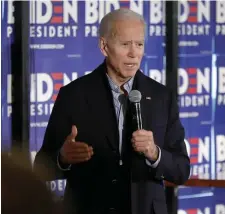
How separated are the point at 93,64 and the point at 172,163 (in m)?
1.59

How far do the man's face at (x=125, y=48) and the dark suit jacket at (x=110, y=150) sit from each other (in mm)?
49

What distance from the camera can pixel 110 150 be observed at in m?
2.74

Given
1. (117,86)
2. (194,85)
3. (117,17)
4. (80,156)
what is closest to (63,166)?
(80,156)

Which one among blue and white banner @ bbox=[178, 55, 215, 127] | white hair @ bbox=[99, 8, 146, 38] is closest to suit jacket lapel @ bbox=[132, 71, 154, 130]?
white hair @ bbox=[99, 8, 146, 38]

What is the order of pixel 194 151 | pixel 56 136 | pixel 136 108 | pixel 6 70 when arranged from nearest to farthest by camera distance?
1. pixel 136 108
2. pixel 56 136
3. pixel 6 70
4. pixel 194 151

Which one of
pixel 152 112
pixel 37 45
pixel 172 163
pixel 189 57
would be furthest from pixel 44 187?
pixel 189 57

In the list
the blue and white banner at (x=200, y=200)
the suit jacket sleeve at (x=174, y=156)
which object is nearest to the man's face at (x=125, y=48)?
the suit jacket sleeve at (x=174, y=156)

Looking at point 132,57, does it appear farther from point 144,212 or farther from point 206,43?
point 206,43

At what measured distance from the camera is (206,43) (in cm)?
431

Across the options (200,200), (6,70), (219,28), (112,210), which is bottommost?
(200,200)

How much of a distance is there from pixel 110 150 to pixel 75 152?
0.60ft

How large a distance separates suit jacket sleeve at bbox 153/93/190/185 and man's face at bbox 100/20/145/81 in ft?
0.80

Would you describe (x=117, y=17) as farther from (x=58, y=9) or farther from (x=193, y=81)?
(x=193, y=81)

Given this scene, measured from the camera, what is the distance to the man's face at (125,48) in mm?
2791
